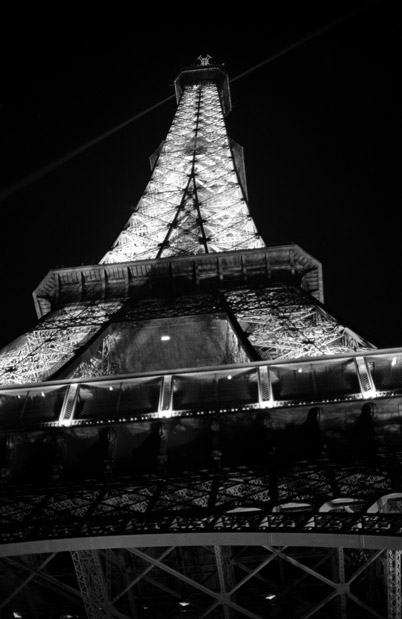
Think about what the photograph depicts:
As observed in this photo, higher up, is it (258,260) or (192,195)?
(192,195)

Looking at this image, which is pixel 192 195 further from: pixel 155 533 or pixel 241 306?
pixel 155 533

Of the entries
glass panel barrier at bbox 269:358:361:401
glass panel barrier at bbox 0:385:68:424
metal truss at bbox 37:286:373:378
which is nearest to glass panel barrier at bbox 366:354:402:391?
glass panel barrier at bbox 269:358:361:401

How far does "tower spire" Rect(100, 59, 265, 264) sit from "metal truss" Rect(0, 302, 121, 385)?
22.3 ft

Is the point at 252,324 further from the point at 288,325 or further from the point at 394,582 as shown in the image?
the point at 394,582

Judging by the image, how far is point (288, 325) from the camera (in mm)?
26766

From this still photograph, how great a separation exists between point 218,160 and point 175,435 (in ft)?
133

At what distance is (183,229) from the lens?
43094mm

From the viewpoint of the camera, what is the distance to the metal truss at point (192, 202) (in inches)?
1583

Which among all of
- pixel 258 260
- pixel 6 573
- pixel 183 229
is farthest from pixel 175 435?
pixel 183 229

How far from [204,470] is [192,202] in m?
34.0

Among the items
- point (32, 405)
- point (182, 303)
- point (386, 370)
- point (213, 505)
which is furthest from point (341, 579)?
point (182, 303)

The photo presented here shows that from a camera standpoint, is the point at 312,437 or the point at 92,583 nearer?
the point at 92,583

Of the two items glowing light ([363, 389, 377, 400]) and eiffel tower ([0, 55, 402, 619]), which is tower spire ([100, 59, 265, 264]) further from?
glowing light ([363, 389, 377, 400])

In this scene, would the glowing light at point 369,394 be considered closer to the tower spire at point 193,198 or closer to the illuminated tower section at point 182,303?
the illuminated tower section at point 182,303
